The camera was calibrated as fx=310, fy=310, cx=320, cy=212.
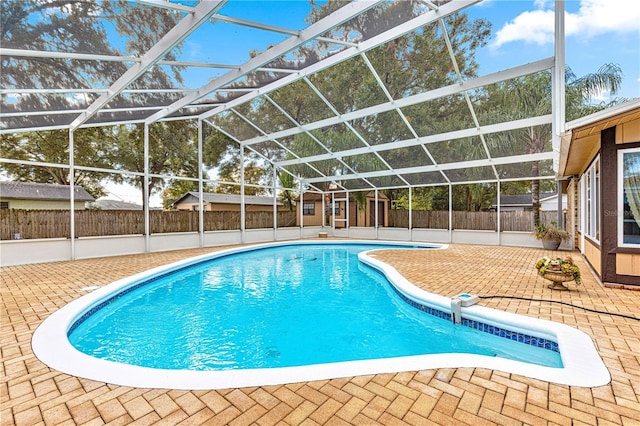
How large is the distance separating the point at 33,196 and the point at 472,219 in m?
19.0

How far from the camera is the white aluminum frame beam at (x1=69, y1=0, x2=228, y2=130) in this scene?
4.25m

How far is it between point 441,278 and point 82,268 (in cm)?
820

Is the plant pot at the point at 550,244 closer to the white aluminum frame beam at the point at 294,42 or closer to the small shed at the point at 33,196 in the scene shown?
the white aluminum frame beam at the point at 294,42

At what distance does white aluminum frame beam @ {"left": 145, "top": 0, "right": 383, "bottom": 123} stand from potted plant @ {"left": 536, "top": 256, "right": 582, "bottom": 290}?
16.5ft

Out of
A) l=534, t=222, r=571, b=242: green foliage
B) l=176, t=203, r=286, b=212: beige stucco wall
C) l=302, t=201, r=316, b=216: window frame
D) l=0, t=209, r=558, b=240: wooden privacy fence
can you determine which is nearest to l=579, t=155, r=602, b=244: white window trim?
l=534, t=222, r=571, b=242: green foliage

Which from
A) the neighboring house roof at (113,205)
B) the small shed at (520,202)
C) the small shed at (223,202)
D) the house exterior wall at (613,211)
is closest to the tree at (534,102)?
the house exterior wall at (613,211)

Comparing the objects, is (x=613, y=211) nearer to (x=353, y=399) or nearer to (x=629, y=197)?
(x=629, y=197)

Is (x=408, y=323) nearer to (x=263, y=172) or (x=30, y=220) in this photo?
(x=30, y=220)

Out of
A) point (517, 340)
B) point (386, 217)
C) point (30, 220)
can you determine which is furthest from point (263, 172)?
point (517, 340)

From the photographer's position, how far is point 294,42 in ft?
18.9

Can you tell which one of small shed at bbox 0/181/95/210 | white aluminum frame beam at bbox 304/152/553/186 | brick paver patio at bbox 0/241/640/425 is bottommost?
brick paver patio at bbox 0/241/640/425

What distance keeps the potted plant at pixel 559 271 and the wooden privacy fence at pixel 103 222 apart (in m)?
11.1

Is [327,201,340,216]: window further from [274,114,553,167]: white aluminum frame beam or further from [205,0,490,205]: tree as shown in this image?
[274,114,553,167]: white aluminum frame beam

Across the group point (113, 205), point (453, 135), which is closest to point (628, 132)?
point (453, 135)
